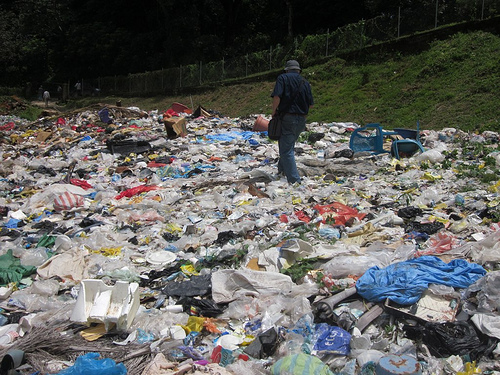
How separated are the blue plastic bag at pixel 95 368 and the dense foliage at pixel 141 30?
844 inches

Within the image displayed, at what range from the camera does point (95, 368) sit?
2.38 meters

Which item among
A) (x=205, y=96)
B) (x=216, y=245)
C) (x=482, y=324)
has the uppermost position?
(x=482, y=324)

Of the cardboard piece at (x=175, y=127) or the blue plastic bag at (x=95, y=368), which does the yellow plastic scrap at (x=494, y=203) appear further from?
the cardboard piece at (x=175, y=127)

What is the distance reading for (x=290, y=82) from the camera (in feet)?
19.3

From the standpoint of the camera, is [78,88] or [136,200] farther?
[78,88]

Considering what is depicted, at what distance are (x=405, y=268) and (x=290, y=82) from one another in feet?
10.9

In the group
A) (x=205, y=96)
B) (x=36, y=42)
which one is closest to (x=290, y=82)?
(x=205, y=96)

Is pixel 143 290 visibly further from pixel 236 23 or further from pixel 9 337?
pixel 236 23

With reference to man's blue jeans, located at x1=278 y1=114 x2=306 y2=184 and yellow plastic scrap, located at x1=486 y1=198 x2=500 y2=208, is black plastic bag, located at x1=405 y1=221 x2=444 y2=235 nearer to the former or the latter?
yellow plastic scrap, located at x1=486 y1=198 x2=500 y2=208

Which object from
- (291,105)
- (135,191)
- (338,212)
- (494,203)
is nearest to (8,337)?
(338,212)

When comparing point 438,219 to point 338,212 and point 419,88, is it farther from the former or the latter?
point 419,88

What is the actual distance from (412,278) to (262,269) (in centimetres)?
116

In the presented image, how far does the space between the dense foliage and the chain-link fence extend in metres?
1.93

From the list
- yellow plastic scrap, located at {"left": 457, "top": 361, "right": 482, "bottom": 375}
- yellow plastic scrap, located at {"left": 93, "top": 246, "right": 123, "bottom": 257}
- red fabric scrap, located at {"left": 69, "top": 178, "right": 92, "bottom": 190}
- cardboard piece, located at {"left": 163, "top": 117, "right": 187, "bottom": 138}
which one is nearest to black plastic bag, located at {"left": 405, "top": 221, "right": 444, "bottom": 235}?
Answer: yellow plastic scrap, located at {"left": 457, "top": 361, "right": 482, "bottom": 375}
